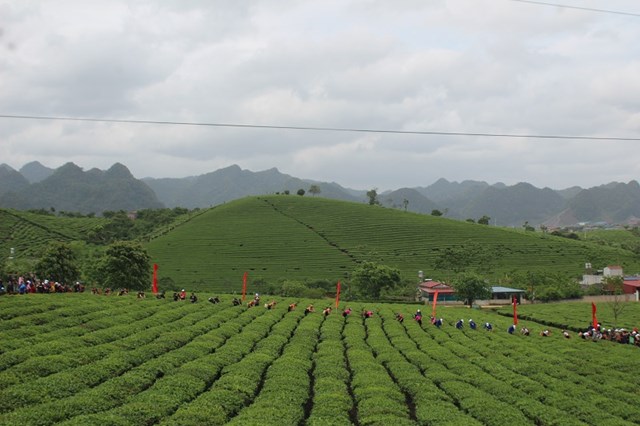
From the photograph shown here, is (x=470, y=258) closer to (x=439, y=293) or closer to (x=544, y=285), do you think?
(x=544, y=285)

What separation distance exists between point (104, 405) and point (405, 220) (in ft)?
409

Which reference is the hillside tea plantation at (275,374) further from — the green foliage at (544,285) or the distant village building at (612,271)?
the distant village building at (612,271)

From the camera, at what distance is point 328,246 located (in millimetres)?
114938

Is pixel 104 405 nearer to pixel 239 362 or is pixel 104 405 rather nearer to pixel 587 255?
pixel 239 362

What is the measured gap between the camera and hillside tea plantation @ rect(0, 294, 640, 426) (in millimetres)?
17188

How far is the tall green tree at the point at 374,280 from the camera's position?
7650cm

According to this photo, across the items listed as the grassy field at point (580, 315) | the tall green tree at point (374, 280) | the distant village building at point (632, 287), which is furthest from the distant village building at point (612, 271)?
the tall green tree at point (374, 280)

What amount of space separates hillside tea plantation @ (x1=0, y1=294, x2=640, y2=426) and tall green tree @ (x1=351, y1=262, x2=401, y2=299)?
38.6 meters

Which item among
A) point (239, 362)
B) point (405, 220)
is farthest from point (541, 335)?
point (405, 220)

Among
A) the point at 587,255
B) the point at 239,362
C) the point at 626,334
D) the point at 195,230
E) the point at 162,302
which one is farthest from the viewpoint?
the point at 195,230

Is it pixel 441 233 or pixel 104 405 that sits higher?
pixel 441 233

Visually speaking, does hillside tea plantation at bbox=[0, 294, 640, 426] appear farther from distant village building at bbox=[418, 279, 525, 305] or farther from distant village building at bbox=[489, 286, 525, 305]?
distant village building at bbox=[489, 286, 525, 305]

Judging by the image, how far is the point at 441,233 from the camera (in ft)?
417

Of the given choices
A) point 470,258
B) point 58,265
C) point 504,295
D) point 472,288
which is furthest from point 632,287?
point 58,265
